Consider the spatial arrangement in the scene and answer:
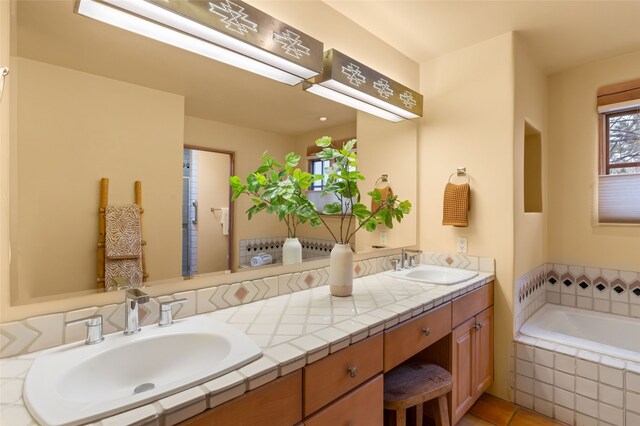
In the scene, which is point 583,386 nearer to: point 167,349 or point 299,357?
point 299,357

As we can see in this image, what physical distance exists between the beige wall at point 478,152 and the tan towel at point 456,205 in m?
0.08

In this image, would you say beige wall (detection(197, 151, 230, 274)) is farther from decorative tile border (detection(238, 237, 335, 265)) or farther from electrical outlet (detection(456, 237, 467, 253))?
electrical outlet (detection(456, 237, 467, 253))

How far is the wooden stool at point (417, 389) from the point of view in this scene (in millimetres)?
1378

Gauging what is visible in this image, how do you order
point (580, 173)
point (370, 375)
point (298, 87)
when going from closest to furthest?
point (370, 375) → point (298, 87) → point (580, 173)

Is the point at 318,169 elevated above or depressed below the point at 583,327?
above

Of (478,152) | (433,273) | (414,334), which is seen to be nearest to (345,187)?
(414,334)

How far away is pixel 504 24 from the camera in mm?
1986

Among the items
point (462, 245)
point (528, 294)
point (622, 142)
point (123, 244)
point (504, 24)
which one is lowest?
point (528, 294)

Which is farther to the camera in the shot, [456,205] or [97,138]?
[456,205]

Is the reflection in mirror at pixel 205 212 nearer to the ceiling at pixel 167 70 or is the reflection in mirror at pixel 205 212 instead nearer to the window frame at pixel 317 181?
the ceiling at pixel 167 70

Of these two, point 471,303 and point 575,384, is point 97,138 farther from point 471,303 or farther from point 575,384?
point 575,384

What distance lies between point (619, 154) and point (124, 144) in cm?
324

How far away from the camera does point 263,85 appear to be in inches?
61.4

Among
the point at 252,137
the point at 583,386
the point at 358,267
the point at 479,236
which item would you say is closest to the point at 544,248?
the point at 479,236
